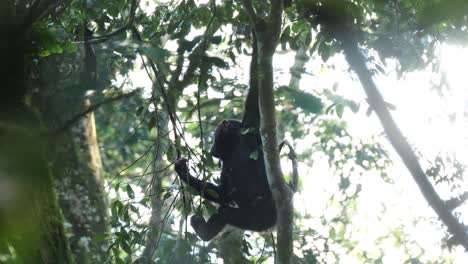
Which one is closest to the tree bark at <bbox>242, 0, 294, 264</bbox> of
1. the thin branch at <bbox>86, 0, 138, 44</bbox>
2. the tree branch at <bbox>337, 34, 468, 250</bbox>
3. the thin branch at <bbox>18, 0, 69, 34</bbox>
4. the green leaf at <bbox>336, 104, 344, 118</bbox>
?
the green leaf at <bbox>336, 104, 344, 118</bbox>

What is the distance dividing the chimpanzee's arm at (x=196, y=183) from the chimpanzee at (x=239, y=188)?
0.17 meters

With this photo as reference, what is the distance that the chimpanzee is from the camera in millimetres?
7305

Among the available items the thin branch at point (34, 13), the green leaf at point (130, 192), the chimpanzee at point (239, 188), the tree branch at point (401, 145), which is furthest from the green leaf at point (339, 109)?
the tree branch at point (401, 145)

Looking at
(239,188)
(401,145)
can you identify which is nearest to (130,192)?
(239,188)

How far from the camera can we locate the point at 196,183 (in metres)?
6.59

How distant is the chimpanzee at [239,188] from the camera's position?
7.30m

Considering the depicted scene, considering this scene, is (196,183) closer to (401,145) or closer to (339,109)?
(339,109)

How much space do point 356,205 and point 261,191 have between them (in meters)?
5.09

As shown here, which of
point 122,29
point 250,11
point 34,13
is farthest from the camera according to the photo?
point 122,29

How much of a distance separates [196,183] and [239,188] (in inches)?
44.8

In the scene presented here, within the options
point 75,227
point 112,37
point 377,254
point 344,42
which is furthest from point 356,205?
point 344,42

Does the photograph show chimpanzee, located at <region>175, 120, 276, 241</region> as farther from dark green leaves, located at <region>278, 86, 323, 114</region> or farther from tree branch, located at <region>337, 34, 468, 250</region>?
tree branch, located at <region>337, 34, 468, 250</region>

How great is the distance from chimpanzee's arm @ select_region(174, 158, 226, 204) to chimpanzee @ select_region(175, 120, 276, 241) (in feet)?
0.57

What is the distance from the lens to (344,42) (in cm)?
138
